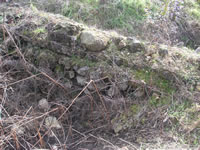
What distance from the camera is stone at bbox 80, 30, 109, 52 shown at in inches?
111

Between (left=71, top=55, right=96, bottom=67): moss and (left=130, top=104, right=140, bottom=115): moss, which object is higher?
(left=71, top=55, right=96, bottom=67): moss

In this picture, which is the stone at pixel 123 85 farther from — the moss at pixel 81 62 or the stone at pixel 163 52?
the stone at pixel 163 52

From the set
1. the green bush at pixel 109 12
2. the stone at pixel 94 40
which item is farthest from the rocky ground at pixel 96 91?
the green bush at pixel 109 12

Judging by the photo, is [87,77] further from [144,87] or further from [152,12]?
[152,12]

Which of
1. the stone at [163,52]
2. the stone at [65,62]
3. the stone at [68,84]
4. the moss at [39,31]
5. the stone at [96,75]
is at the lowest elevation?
the stone at [68,84]

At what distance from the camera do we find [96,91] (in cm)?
265

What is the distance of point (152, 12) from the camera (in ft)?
15.1

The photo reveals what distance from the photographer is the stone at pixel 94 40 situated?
2825 millimetres

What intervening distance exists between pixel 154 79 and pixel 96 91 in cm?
78

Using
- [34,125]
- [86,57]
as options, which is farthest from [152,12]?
[34,125]

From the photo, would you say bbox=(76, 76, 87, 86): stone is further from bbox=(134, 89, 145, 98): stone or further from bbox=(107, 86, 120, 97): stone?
bbox=(134, 89, 145, 98): stone

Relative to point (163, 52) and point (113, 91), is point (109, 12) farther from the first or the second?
point (113, 91)

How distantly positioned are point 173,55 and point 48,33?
184cm

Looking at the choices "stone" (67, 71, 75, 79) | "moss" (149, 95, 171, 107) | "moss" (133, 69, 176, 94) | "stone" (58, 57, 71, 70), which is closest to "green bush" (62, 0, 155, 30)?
"stone" (58, 57, 71, 70)
